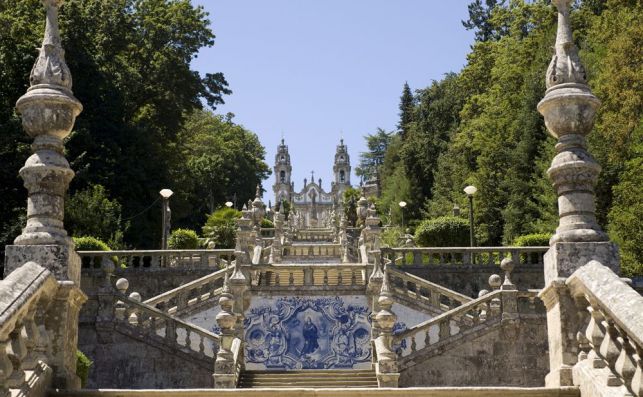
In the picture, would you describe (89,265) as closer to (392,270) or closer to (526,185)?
(392,270)

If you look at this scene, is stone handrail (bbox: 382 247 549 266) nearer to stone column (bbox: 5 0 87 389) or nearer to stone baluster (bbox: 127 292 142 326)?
stone baluster (bbox: 127 292 142 326)

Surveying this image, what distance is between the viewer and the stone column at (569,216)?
888 cm

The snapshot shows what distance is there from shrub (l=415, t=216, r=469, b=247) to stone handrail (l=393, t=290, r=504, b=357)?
12504 mm

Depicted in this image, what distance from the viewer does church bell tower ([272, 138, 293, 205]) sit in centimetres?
14200

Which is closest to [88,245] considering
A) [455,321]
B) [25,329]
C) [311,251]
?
[455,321]

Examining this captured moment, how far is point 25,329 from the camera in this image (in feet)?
26.2

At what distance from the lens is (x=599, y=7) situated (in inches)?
1842

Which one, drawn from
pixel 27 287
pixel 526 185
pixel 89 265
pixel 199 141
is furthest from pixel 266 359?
pixel 199 141

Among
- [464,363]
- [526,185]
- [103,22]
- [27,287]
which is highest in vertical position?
[103,22]

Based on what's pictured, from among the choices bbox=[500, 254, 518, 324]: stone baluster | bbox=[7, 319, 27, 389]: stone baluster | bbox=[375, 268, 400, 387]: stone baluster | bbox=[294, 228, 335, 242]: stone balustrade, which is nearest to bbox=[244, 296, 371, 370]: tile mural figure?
bbox=[375, 268, 400, 387]: stone baluster

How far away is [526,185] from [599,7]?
12225mm

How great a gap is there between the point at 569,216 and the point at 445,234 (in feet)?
80.1

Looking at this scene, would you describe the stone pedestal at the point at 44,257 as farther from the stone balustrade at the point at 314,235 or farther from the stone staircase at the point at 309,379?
the stone balustrade at the point at 314,235

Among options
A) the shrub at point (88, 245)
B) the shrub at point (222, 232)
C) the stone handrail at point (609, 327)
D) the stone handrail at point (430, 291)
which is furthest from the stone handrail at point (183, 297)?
the shrub at point (222, 232)
